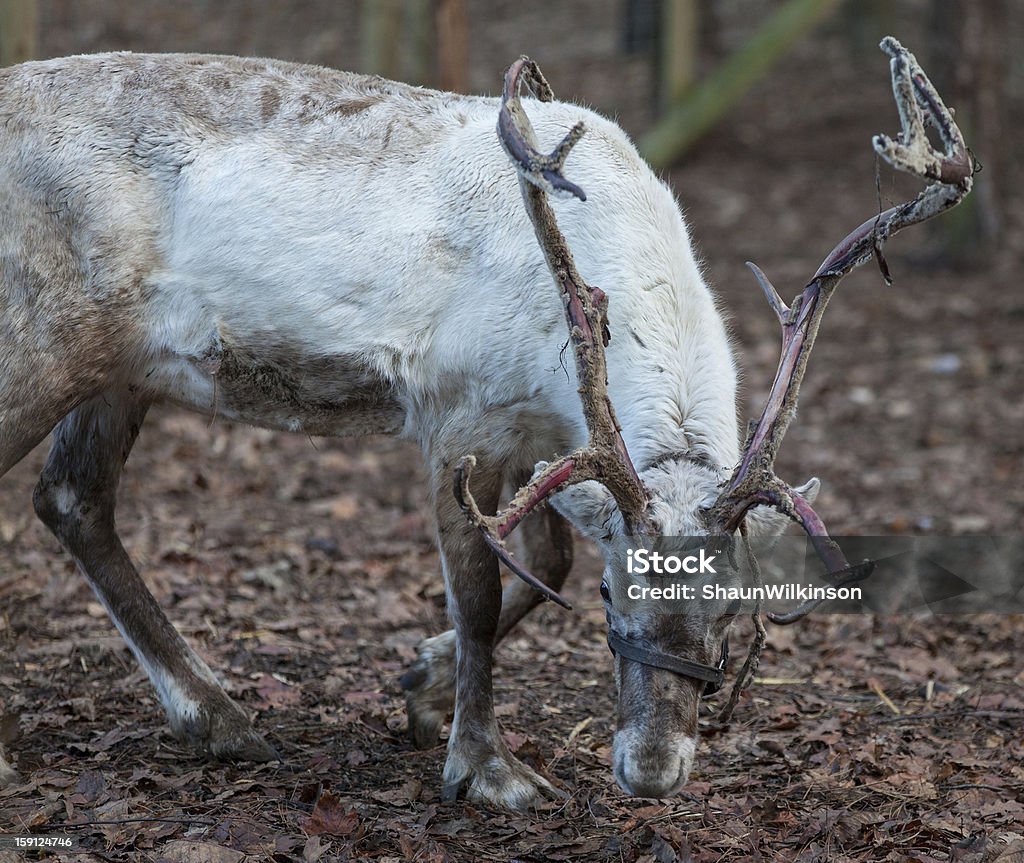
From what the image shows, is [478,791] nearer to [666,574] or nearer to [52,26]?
[666,574]

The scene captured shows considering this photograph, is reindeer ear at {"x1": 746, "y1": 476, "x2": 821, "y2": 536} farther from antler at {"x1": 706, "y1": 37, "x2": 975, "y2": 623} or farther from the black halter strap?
the black halter strap

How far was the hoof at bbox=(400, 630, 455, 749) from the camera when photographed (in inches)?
175

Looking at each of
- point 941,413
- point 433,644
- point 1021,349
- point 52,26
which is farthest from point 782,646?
point 52,26

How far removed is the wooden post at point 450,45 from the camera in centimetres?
854

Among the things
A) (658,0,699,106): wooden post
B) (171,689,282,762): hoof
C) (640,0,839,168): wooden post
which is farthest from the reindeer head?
(658,0,699,106): wooden post

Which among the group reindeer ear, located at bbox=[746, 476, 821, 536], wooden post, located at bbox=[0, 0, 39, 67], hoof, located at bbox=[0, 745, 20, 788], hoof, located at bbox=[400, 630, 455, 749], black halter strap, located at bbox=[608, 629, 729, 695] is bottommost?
hoof, located at bbox=[400, 630, 455, 749]

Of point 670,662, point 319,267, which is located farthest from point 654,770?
point 319,267

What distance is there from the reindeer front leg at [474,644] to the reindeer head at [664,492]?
55 centimetres

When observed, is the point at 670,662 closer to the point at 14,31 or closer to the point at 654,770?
the point at 654,770

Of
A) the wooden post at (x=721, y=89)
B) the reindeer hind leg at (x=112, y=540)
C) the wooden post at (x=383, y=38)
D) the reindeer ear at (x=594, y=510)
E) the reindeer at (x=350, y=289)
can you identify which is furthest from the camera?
the wooden post at (x=721, y=89)

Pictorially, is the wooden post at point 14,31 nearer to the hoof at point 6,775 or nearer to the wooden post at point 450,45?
the wooden post at point 450,45

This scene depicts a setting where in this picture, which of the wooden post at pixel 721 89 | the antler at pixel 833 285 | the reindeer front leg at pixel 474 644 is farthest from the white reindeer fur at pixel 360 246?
the wooden post at pixel 721 89

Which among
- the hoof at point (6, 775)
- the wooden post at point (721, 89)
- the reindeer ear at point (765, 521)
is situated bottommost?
the wooden post at point (721, 89)

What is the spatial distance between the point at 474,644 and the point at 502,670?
1069 millimetres
